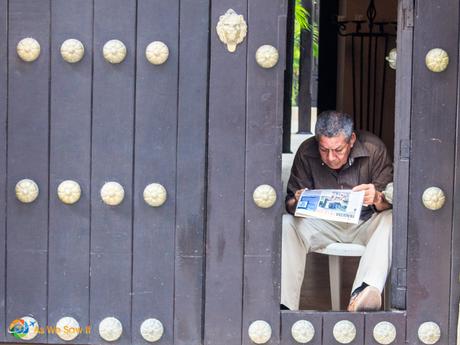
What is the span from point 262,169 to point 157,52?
62 centimetres

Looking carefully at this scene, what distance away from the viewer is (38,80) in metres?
3.99

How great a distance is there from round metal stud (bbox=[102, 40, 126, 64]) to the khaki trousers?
1.10 metres

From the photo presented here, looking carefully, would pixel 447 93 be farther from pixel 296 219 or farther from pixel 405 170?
pixel 296 219

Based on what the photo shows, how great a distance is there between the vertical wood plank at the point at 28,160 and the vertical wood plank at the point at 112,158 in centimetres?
20

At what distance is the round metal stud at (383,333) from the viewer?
404cm

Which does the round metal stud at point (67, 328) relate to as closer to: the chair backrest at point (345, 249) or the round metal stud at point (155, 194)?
the round metal stud at point (155, 194)

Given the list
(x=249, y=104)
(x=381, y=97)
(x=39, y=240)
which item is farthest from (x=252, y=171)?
(x=381, y=97)

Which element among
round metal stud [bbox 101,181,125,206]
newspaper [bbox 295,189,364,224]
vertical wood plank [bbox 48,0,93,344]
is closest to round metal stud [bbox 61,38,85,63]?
vertical wood plank [bbox 48,0,93,344]

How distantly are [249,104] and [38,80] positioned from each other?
2.77 feet

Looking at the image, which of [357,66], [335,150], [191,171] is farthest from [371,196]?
[357,66]

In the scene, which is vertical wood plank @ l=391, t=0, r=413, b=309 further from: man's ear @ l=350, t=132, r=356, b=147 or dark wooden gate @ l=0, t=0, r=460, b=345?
man's ear @ l=350, t=132, r=356, b=147

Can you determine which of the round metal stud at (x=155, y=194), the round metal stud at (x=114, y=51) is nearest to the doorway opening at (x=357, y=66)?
the round metal stud at (x=155, y=194)

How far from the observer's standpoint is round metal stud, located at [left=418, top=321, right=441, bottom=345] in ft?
13.3

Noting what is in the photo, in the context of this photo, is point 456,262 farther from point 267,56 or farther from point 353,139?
point 267,56
